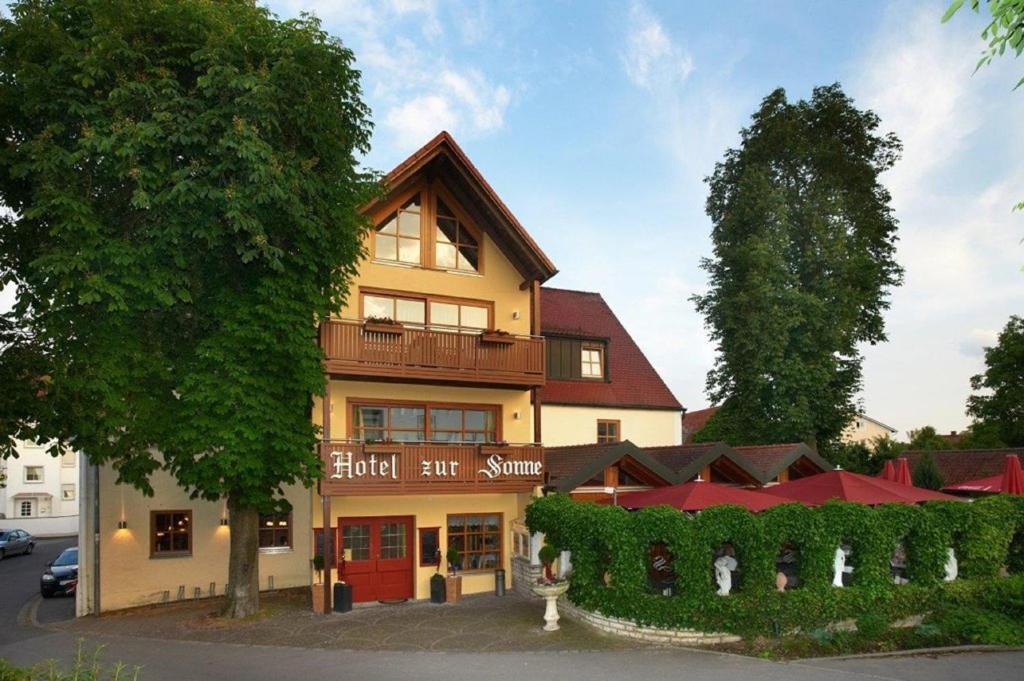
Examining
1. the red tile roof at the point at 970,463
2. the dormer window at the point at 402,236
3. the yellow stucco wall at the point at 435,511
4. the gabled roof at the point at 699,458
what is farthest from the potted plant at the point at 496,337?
the red tile roof at the point at 970,463

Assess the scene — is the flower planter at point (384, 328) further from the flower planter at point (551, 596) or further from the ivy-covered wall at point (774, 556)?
the flower planter at point (551, 596)

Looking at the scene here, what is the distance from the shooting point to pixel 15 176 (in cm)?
1583

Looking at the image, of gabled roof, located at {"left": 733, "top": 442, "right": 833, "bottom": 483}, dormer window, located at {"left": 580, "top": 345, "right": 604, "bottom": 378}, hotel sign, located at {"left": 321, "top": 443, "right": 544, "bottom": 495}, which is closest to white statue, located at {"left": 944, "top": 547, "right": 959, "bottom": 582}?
gabled roof, located at {"left": 733, "top": 442, "right": 833, "bottom": 483}

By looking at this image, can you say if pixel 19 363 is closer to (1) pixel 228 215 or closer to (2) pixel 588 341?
(1) pixel 228 215

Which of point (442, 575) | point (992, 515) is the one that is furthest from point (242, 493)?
point (992, 515)

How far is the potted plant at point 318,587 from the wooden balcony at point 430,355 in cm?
Result: 463

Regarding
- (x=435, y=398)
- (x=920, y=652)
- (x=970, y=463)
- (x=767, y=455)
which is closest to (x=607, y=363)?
(x=767, y=455)

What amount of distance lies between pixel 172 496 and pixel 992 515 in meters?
20.6

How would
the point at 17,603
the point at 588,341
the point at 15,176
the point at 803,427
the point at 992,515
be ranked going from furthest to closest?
the point at 803,427, the point at 588,341, the point at 17,603, the point at 992,515, the point at 15,176

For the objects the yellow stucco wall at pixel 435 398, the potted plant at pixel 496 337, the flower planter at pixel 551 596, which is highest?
the potted plant at pixel 496 337

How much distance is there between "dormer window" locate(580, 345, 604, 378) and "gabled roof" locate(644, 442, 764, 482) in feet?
16.3

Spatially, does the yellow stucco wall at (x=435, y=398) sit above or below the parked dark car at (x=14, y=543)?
above

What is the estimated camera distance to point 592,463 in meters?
21.1

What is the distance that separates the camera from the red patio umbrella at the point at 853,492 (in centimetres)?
1911
